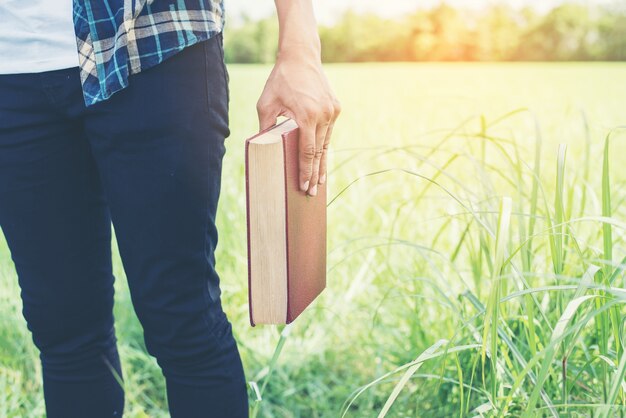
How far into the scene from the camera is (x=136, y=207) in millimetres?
855

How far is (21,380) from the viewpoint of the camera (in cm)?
159

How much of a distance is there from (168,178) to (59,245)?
24cm

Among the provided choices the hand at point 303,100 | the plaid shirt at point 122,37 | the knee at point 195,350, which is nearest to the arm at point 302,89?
the hand at point 303,100

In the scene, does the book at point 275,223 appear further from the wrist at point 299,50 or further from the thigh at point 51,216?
the thigh at point 51,216

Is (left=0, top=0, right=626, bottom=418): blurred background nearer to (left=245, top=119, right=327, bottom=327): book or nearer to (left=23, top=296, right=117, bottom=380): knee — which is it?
(left=245, top=119, right=327, bottom=327): book

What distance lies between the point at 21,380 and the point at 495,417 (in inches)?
43.9

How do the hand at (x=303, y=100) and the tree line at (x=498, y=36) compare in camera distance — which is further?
the tree line at (x=498, y=36)

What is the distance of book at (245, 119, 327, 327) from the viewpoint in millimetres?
793

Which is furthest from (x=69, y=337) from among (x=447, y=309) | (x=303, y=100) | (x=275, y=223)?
(x=447, y=309)

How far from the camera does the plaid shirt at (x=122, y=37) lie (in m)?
0.80

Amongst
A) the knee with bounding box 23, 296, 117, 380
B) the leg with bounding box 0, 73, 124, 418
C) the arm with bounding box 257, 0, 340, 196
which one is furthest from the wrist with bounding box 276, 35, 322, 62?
the knee with bounding box 23, 296, 117, 380

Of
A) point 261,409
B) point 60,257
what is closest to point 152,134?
point 60,257

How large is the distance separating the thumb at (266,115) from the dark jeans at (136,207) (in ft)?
0.18

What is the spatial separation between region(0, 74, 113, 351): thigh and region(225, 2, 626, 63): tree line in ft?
63.7
